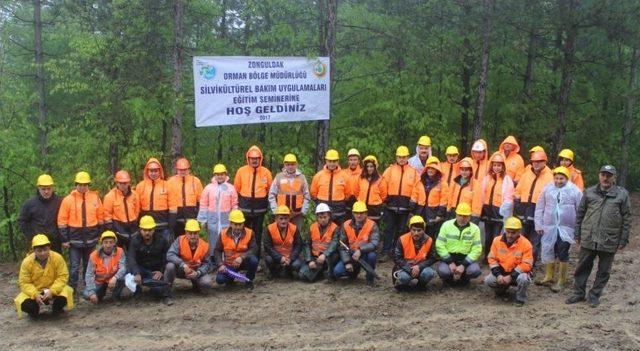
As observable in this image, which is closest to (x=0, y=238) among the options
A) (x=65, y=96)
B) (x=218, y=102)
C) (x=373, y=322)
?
(x=65, y=96)

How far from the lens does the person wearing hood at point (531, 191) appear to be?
852 centimetres

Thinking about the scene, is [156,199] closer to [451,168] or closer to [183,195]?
[183,195]

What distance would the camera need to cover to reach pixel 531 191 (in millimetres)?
8570

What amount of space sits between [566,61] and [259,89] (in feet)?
28.7

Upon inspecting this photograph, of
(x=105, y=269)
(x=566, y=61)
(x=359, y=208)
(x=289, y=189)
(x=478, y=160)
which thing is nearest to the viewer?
(x=105, y=269)

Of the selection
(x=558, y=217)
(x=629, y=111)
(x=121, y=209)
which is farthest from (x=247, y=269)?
(x=629, y=111)

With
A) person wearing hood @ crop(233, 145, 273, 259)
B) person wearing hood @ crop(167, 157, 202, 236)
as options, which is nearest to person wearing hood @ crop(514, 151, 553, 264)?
person wearing hood @ crop(233, 145, 273, 259)

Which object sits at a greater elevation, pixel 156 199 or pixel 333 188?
pixel 333 188

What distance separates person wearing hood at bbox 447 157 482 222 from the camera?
29.7ft

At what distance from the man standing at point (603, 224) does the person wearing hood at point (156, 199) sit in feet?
20.1

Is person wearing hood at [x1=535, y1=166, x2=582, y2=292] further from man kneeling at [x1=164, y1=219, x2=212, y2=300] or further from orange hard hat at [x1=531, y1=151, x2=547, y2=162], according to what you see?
man kneeling at [x1=164, y1=219, x2=212, y2=300]

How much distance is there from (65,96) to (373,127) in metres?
11.7

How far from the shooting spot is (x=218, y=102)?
9.95m

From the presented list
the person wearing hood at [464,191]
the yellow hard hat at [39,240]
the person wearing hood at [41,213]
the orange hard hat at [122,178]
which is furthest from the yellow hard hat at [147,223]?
the person wearing hood at [464,191]
